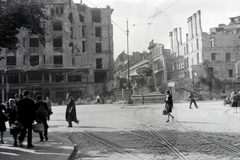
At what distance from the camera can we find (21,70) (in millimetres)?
47406

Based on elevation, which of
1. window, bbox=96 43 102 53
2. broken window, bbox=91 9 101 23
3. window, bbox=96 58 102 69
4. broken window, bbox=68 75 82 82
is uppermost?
broken window, bbox=91 9 101 23

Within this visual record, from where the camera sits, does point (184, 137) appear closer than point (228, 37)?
Yes

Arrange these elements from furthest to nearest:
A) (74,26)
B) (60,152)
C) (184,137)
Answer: (74,26) → (184,137) → (60,152)

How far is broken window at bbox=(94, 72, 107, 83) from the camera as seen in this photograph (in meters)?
51.5

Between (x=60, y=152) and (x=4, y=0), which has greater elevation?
(x=4, y=0)

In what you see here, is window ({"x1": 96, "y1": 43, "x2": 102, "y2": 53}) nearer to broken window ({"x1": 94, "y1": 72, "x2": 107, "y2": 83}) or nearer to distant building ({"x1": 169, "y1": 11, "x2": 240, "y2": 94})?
broken window ({"x1": 94, "y1": 72, "x2": 107, "y2": 83})

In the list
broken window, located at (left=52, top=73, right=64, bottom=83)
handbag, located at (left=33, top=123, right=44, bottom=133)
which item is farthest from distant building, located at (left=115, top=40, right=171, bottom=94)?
handbag, located at (left=33, top=123, right=44, bottom=133)

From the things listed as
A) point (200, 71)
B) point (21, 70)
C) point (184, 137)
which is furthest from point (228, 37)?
point (184, 137)

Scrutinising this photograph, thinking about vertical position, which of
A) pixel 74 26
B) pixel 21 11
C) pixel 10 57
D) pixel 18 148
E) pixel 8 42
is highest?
pixel 74 26

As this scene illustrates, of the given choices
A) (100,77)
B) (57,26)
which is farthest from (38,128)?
(100,77)

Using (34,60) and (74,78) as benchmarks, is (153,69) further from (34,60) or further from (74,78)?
(34,60)

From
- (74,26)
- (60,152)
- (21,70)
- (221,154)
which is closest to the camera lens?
(221,154)

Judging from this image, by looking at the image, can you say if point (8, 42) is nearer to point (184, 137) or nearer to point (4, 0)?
point (4, 0)

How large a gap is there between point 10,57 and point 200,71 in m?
31.9
